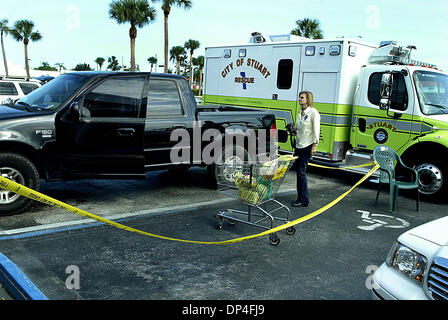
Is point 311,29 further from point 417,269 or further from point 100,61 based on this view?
point 100,61

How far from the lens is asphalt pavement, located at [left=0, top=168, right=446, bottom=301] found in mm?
3742

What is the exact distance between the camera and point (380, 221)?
629 cm

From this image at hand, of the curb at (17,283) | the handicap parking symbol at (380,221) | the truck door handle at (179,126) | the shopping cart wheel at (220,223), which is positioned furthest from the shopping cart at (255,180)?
the curb at (17,283)

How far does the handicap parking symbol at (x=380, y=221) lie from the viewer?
600cm

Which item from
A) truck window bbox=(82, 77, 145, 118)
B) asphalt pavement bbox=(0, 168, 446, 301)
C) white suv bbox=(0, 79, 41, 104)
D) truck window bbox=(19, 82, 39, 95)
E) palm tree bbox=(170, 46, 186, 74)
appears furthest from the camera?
palm tree bbox=(170, 46, 186, 74)

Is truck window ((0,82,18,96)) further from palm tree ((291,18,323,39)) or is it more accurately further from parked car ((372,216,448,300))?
palm tree ((291,18,323,39))

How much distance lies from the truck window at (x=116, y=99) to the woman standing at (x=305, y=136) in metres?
2.63

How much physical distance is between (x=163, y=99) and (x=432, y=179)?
16.9ft

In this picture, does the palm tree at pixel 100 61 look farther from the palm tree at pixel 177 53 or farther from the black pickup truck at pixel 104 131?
the black pickup truck at pixel 104 131

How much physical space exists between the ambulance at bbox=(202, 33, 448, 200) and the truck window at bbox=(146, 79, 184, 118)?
6.92ft

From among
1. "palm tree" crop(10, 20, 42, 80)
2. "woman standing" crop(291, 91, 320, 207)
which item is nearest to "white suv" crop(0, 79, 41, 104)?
"woman standing" crop(291, 91, 320, 207)
